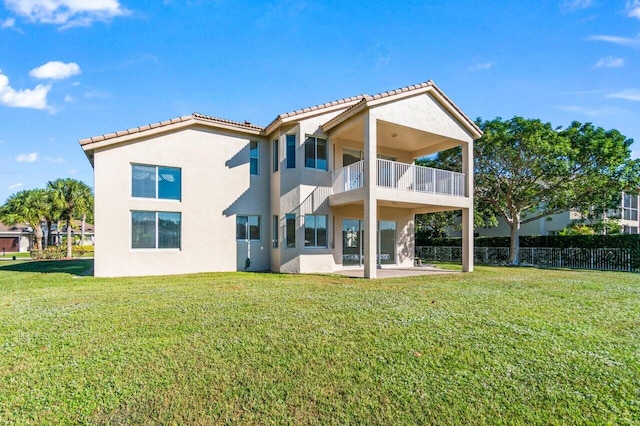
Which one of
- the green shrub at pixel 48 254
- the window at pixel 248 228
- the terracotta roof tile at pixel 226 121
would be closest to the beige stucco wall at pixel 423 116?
the terracotta roof tile at pixel 226 121

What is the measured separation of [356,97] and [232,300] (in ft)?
39.5

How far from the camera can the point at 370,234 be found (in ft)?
42.3

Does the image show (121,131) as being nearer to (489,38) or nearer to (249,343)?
(249,343)

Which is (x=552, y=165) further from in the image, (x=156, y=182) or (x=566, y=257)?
(x=156, y=182)

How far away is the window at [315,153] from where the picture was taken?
1534 cm

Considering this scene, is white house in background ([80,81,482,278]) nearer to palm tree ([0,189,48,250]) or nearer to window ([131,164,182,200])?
window ([131,164,182,200])

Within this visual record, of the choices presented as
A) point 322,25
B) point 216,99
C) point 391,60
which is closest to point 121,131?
point 216,99

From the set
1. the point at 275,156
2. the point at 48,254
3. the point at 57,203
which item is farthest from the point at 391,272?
the point at 57,203

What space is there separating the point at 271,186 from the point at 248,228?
7.64 feet

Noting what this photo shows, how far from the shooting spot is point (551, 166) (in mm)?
19062

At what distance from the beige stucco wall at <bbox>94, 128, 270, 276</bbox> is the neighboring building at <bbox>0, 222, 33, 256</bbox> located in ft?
141

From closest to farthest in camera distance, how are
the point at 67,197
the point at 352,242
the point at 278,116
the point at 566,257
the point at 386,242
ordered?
the point at 278,116 → the point at 352,242 → the point at 386,242 → the point at 566,257 → the point at 67,197

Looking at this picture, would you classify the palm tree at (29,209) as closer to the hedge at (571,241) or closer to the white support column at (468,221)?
the white support column at (468,221)

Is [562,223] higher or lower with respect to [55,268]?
higher
